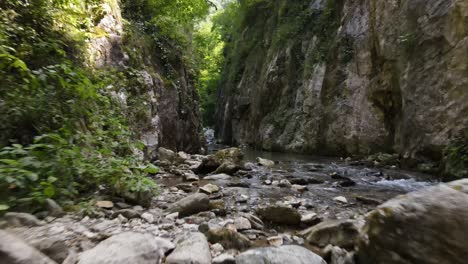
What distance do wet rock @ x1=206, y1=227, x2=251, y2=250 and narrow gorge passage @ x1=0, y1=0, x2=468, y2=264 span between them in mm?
12

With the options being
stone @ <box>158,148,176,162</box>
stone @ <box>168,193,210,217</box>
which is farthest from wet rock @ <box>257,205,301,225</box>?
stone @ <box>158,148,176,162</box>

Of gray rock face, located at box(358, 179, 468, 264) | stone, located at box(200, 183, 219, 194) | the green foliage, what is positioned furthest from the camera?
stone, located at box(200, 183, 219, 194)

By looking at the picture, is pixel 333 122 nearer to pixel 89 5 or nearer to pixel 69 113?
pixel 89 5

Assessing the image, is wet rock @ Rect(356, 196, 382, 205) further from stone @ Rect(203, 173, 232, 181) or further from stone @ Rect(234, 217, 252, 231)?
stone @ Rect(203, 173, 232, 181)

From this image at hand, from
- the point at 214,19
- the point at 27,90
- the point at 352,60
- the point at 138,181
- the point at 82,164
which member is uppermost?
the point at 214,19

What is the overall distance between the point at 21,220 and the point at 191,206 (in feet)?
5.39

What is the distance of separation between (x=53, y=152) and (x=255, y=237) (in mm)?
2022

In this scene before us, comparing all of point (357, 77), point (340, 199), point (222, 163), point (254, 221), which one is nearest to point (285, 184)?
point (340, 199)

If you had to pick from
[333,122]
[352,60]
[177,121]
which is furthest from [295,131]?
[177,121]

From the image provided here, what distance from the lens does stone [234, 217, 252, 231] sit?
9.44 ft

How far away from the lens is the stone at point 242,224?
2877 millimetres

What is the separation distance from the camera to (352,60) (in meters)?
11.5

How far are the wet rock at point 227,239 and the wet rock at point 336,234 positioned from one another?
617mm

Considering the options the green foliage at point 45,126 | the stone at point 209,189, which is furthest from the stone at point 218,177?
the green foliage at point 45,126
